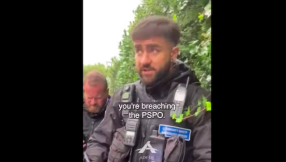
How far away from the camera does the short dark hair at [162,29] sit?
3.08 m

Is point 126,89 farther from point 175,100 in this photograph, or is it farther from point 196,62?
point 196,62

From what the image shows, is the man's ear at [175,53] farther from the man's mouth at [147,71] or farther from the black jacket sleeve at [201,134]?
the black jacket sleeve at [201,134]

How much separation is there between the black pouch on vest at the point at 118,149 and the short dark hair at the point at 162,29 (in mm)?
830

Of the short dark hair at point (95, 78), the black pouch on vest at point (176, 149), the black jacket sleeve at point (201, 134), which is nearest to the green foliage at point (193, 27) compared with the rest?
the black jacket sleeve at point (201, 134)

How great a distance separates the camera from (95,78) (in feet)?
10.5

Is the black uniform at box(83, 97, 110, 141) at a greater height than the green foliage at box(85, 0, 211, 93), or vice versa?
the green foliage at box(85, 0, 211, 93)

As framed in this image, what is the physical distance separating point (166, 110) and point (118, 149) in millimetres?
523

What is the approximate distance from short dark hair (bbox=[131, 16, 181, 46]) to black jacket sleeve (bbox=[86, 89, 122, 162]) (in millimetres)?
562

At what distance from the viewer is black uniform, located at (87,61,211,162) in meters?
3.03

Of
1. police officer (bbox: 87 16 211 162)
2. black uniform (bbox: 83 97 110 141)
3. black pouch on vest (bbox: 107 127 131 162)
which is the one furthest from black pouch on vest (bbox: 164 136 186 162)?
black uniform (bbox: 83 97 110 141)

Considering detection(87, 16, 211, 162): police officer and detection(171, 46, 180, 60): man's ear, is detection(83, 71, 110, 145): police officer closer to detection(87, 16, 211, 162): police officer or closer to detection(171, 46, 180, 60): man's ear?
detection(87, 16, 211, 162): police officer

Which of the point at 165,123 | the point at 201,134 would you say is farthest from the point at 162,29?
the point at 201,134

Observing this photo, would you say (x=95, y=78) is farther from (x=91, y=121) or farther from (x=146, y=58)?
(x=146, y=58)
